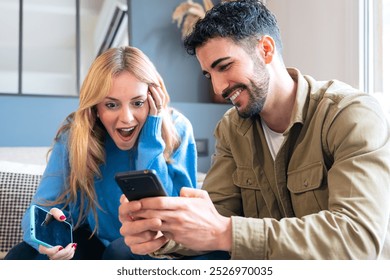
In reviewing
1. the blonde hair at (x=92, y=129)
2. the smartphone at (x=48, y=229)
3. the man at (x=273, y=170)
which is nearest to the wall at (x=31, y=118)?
the blonde hair at (x=92, y=129)

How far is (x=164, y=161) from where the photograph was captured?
154 centimetres

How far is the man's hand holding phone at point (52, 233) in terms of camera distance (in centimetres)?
130

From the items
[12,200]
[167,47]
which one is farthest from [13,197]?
[167,47]

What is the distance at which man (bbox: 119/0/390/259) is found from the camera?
89 centimetres

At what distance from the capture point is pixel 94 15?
268cm

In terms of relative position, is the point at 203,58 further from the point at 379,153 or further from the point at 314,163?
the point at 379,153

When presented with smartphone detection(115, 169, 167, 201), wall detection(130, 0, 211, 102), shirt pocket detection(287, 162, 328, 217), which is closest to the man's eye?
shirt pocket detection(287, 162, 328, 217)

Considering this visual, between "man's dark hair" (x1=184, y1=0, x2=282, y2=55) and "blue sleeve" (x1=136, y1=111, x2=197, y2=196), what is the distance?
0.33 m

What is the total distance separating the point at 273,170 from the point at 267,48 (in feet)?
1.00

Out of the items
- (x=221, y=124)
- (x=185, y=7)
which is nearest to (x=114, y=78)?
(x=221, y=124)

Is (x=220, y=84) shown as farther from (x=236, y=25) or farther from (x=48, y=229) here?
(x=48, y=229)

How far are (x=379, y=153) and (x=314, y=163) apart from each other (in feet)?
0.54
